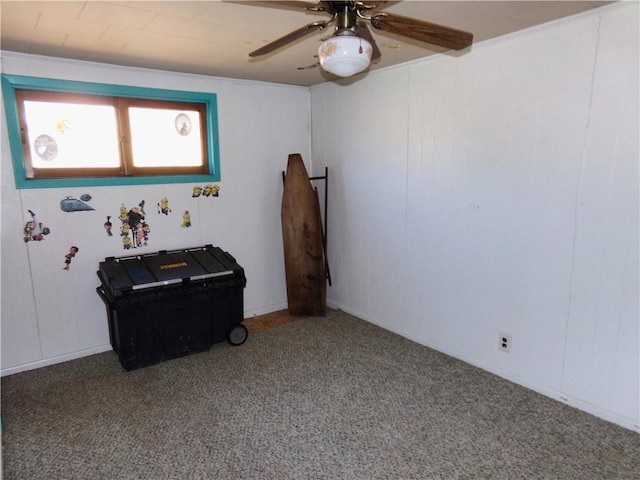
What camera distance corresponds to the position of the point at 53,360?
2986 mm

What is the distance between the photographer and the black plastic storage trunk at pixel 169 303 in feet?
9.23

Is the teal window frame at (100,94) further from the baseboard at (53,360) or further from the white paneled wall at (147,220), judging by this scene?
the baseboard at (53,360)

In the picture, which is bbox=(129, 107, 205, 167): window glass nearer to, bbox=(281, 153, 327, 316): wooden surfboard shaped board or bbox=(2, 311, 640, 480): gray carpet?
bbox=(281, 153, 327, 316): wooden surfboard shaped board

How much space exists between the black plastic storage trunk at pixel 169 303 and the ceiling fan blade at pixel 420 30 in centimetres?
216

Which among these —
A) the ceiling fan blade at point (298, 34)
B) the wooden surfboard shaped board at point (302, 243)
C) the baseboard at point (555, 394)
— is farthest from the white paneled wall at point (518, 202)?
the ceiling fan blade at point (298, 34)

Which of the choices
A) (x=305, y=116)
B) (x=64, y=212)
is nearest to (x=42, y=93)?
(x=64, y=212)

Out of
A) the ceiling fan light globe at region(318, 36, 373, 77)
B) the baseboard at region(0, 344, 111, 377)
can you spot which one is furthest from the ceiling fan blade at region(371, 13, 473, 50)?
the baseboard at region(0, 344, 111, 377)

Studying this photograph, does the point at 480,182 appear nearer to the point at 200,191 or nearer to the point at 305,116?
the point at 305,116

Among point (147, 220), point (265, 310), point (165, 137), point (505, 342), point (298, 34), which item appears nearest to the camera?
point (298, 34)

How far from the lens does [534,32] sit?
2311mm

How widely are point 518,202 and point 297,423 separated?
1.86 meters

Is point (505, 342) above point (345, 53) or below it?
below

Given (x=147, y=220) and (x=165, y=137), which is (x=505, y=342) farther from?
(x=165, y=137)

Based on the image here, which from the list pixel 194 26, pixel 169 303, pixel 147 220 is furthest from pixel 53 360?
pixel 194 26
